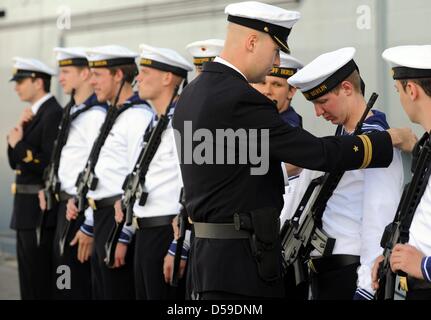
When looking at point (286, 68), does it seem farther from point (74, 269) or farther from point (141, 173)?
point (74, 269)

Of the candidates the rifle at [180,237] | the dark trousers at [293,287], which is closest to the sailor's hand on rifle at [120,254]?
the rifle at [180,237]

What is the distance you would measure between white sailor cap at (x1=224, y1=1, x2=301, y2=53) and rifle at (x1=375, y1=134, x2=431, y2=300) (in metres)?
0.64

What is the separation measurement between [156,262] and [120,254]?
1.20 feet

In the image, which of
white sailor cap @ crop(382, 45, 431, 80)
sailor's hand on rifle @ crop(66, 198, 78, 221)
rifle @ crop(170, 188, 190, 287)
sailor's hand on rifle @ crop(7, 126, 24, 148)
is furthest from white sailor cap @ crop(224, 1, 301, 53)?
sailor's hand on rifle @ crop(7, 126, 24, 148)

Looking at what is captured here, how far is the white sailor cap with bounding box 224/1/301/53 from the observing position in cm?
330

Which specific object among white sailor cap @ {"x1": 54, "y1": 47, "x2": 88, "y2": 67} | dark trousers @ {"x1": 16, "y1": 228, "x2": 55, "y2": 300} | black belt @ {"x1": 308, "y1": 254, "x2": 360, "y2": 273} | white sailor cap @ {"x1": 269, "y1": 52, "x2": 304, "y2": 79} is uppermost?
white sailor cap @ {"x1": 269, "y1": 52, "x2": 304, "y2": 79}

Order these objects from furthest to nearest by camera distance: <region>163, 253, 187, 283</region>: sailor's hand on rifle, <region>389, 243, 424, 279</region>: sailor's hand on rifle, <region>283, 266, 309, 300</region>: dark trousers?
<region>163, 253, 187, 283</region>: sailor's hand on rifle
<region>283, 266, 309, 300</region>: dark trousers
<region>389, 243, 424, 279</region>: sailor's hand on rifle

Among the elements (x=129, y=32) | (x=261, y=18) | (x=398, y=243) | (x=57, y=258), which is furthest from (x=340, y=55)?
(x=129, y=32)

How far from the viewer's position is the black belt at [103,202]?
5.30 meters

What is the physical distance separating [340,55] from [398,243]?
858mm

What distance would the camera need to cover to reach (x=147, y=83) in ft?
16.3

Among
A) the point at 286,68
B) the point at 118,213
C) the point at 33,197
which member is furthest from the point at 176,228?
the point at 33,197

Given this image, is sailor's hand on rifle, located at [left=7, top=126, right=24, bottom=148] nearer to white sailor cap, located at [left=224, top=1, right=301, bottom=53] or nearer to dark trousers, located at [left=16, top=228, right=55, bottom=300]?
dark trousers, located at [left=16, top=228, right=55, bottom=300]

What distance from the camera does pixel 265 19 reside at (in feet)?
10.8
